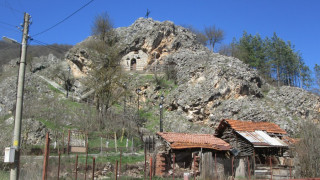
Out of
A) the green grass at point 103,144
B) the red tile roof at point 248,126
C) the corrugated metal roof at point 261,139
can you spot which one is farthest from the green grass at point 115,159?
the corrugated metal roof at point 261,139

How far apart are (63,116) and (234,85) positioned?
20.4m

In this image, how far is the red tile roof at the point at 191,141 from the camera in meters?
18.9

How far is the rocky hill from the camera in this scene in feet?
106

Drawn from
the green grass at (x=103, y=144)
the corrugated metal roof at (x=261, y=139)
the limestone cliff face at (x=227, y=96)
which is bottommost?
the green grass at (x=103, y=144)

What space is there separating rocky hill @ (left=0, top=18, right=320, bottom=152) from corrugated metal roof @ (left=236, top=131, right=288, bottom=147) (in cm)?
484

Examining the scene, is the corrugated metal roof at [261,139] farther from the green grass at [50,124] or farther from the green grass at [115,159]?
the green grass at [50,124]

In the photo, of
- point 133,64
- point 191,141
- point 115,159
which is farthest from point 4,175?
point 133,64

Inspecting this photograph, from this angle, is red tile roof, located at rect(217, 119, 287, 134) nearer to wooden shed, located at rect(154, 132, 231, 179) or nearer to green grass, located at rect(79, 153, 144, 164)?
wooden shed, located at rect(154, 132, 231, 179)

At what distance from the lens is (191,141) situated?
19609 mm

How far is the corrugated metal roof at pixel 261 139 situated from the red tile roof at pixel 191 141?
2.01m

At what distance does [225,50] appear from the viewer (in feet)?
206

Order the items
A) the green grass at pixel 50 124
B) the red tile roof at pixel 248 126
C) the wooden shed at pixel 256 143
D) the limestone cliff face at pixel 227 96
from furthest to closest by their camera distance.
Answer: the limestone cliff face at pixel 227 96, the green grass at pixel 50 124, the red tile roof at pixel 248 126, the wooden shed at pixel 256 143

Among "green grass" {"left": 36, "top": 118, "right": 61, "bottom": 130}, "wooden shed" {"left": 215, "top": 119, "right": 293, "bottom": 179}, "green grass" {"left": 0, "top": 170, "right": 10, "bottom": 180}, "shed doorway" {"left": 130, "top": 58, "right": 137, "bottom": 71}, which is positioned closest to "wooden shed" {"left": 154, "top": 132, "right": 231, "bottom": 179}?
"wooden shed" {"left": 215, "top": 119, "right": 293, "bottom": 179}

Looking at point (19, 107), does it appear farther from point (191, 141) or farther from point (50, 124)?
point (50, 124)
